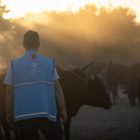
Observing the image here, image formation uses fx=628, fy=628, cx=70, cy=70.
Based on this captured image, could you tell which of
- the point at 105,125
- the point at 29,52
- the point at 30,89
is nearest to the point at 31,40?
the point at 29,52

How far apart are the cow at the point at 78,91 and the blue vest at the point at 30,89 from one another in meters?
6.04

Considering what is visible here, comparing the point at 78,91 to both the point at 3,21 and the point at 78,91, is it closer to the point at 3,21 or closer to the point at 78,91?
the point at 78,91

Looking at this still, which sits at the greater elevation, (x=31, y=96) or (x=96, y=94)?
(x=31, y=96)

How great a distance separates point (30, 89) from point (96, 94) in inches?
272

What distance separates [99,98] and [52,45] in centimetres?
5102

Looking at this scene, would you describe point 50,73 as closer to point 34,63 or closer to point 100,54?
point 34,63

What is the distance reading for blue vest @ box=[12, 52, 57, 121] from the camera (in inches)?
304

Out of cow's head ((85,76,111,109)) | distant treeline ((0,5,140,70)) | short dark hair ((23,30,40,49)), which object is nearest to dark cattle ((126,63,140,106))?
cow's head ((85,76,111,109))

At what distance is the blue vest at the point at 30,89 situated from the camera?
25.3ft

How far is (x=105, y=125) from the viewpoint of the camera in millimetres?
19031

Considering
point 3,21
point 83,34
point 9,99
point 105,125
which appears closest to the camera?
point 9,99

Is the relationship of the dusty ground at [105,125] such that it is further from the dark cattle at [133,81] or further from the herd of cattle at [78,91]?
the dark cattle at [133,81]

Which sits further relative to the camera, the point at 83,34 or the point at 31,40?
the point at 83,34

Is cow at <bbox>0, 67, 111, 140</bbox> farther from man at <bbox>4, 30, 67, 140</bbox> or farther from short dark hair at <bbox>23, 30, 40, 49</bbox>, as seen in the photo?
man at <bbox>4, 30, 67, 140</bbox>
